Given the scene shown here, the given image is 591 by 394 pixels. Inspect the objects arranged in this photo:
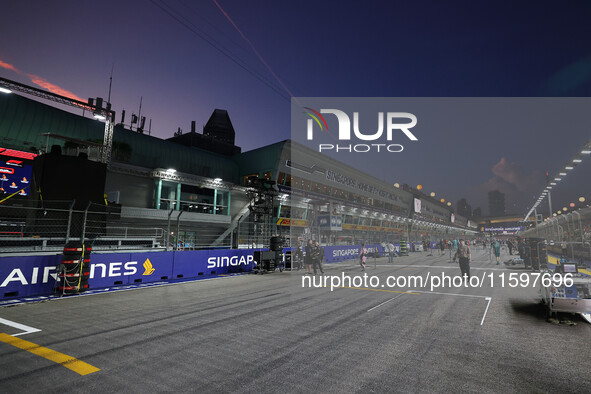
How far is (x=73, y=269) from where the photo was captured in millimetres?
8883

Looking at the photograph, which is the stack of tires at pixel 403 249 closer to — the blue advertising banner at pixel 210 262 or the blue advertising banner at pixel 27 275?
the blue advertising banner at pixel 210 262

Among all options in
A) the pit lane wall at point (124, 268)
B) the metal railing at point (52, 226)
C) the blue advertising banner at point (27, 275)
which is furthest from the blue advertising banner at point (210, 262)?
the blue advertising banner at point (27, 275)

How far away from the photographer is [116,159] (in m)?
22.2

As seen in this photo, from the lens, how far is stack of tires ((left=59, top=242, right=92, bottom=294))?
8703 millimetres

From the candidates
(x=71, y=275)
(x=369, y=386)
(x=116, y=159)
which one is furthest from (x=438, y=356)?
(x=116, y=159)

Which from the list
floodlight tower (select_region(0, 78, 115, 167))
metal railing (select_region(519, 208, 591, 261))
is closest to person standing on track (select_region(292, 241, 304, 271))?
floodlight tower (select_region(0, 78, 115, 167))

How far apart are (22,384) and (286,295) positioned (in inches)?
250

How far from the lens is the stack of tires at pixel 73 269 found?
28.6 ft

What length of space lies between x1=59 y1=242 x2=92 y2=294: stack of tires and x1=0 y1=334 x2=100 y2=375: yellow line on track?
4.06 m

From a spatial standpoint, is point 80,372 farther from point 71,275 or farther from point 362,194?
point 362,194

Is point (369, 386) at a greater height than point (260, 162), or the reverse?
point (260, 162)

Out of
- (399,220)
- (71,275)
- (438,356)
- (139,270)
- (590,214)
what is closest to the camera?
(438,356)

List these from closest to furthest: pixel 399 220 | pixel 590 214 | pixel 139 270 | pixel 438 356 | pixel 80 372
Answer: pixel 80 372 < pixel 438 356 < pixel 139 270 < pixel 590 214 < pixel 399 220

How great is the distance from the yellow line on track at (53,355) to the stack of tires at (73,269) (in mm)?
4061
